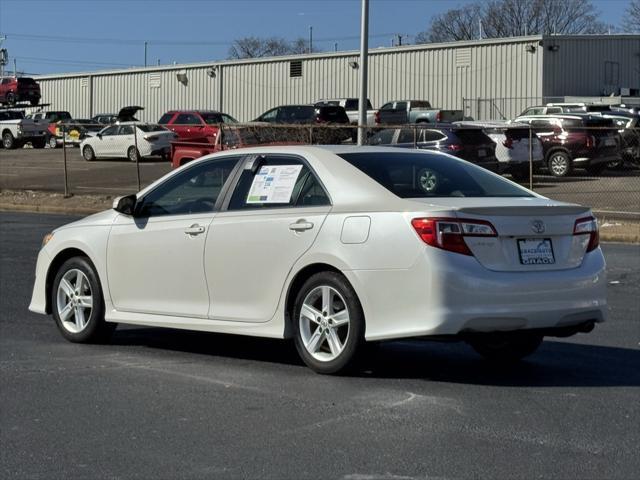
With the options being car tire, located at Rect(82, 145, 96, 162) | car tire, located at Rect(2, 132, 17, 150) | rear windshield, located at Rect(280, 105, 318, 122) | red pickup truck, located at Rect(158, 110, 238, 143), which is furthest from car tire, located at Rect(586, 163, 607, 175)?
car tire, located at Rect(2, 132, 17, 150)

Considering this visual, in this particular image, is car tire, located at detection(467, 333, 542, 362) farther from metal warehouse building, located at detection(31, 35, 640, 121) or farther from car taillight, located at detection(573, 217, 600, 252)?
metal warehouse building, located at detection(31, 35, 640, 121)

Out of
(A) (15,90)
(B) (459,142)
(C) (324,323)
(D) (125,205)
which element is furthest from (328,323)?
(A) (15,90)

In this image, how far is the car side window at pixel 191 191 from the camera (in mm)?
8539

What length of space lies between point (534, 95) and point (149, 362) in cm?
4341

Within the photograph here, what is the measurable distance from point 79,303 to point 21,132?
43375 millimetres

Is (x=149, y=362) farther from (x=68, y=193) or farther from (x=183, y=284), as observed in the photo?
(x=68, y=193)

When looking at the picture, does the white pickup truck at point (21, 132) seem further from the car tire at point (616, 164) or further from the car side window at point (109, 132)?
the car tire at point (616, 164)

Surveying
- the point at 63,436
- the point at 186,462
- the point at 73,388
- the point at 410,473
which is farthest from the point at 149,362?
the point at 410,473

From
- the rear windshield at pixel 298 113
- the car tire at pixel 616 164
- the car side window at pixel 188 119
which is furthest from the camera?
the rear windshield at pixel 298 113

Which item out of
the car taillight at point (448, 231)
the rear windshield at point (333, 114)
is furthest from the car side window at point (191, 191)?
the rear windshield at point (333, 114)

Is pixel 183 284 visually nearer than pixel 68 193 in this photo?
Yes

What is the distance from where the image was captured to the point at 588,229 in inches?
305

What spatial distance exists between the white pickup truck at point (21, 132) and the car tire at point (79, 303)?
4304cm

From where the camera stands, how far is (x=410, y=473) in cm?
545
